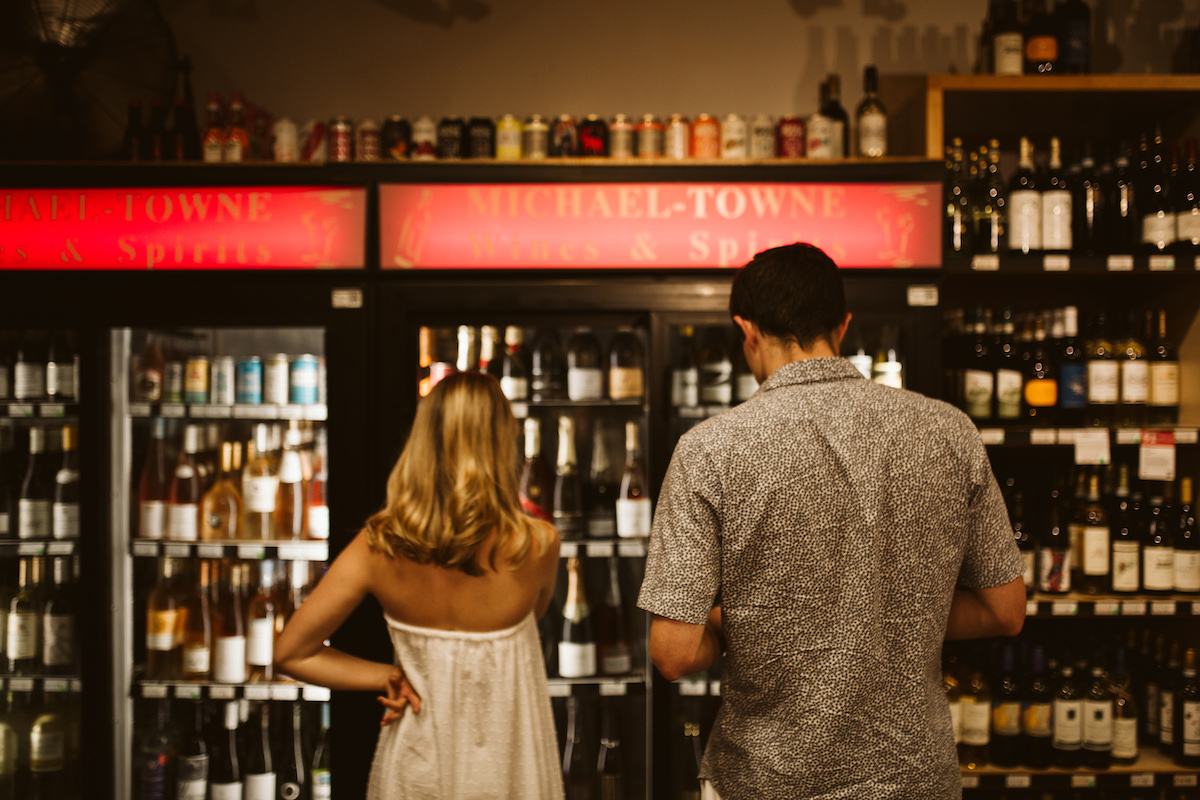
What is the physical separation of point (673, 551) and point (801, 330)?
16.2 inches

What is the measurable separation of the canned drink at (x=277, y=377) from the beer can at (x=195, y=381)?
22 cm

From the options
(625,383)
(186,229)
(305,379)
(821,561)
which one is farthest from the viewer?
(625,383)

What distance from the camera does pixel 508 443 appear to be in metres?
1.68

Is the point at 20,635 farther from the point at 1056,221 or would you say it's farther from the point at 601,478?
the point at 1056,221

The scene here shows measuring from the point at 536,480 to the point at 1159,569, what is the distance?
2.20m

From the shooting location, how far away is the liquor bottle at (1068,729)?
244 cm

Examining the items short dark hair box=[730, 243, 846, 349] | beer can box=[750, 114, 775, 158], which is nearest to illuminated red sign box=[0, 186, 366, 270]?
beer can box=[750, 114, 775, 158]

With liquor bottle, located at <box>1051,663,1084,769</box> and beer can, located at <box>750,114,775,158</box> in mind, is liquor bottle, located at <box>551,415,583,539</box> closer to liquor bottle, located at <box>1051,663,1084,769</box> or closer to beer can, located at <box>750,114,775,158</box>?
beer can, located at <box>750,114,775,158</box>

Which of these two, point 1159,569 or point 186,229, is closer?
point 186,229

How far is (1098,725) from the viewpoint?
244 centimetres

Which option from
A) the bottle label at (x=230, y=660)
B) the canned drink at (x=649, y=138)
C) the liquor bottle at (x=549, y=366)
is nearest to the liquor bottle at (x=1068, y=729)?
the liquor bottle at (x=549, y=366)

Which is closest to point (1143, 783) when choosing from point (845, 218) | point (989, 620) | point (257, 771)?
point (989, 620)

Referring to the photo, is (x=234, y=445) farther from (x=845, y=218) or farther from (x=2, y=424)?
(x=845, y=218)

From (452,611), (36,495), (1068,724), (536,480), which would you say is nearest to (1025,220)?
(1068,724)
